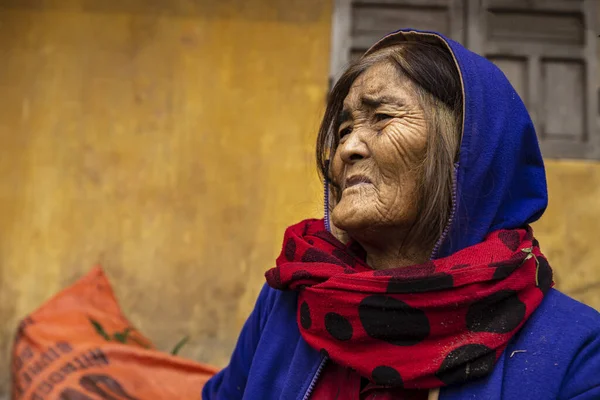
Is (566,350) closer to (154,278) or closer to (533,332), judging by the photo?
(533,332)

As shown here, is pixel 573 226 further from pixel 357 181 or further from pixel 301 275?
pixel 301 275

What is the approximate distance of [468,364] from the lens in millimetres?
1385

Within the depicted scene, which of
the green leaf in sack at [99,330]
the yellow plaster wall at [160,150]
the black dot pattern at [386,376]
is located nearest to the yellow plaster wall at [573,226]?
the yellow plaster wall at [160,150]

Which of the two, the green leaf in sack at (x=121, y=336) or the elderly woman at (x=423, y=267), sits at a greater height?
the elderly woman at (x=423, y=267)

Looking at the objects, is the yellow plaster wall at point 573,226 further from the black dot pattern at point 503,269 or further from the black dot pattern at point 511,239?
the black dot pattern at point 503,269

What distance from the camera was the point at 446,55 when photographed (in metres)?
1.71

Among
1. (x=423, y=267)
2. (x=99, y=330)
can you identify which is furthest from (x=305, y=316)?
(x=99, y=330)

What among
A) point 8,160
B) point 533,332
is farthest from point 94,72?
point 533,332

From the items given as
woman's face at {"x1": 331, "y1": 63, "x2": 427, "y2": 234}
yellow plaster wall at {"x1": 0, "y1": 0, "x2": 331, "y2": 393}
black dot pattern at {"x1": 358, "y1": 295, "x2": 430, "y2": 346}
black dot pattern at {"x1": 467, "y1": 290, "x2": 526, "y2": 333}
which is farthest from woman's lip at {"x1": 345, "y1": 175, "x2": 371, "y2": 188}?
yellow plaster wall at {"x1": 0, "y1": 0, "x2": 331, "y2": 393}

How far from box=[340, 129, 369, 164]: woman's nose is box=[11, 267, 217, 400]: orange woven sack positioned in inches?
62.5

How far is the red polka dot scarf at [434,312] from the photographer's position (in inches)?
55.1

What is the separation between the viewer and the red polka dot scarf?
140cm

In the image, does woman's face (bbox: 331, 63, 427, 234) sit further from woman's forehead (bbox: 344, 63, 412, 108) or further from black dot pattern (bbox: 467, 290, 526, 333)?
black dot pattern (bbox: 467, 290, 526, 333)

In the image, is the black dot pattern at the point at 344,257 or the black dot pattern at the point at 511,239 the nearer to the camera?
the black dot pattern at the point at 511,239
